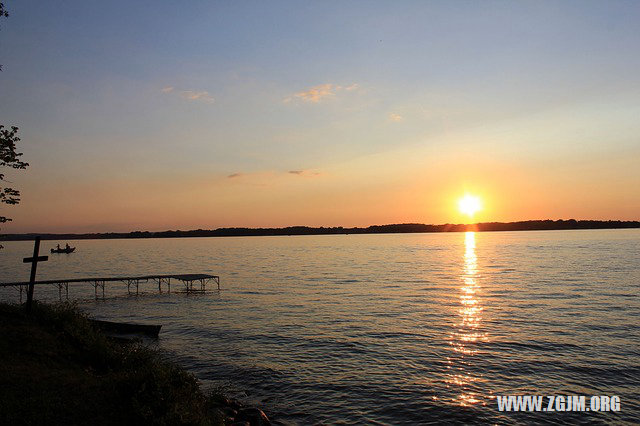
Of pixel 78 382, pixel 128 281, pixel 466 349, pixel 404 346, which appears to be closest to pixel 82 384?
pixel 78 382

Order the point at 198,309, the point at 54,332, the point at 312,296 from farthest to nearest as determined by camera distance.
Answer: the point at 312,296, the point at 198,309, the point at 54,332

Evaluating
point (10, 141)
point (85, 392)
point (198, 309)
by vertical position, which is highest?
point (10, 141)

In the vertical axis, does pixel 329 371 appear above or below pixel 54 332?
below

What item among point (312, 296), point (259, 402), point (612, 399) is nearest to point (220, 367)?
point (259, 402)

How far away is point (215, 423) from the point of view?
13281 millimetres

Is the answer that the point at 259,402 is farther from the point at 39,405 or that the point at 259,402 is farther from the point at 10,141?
the point at 10,141

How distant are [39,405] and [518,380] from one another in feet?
65.9

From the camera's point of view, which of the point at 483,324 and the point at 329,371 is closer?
the point at 329,371

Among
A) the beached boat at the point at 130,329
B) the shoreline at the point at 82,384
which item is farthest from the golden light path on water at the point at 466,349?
the beached boat at the point at 130,329

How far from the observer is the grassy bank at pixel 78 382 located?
11.3 metres

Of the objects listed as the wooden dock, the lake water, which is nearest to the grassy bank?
the lake water

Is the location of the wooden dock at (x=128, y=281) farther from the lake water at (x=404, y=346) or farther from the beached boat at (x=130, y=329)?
the beached boat at (x=130, y=329)

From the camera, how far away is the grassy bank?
11297 millimetres

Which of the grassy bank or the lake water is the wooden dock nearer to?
the lake water
